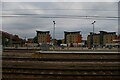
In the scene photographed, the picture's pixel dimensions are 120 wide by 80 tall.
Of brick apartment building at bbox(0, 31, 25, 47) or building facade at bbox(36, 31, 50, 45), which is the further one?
building facade at bbox(36, 31, 50, 45)

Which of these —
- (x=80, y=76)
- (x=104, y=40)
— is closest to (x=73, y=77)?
(x=80, y=76)

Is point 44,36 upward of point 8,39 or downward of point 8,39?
upward

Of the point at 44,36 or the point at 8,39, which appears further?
the point at 44,36

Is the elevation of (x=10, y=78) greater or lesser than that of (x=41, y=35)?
lesser

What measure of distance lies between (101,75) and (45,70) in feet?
9.12

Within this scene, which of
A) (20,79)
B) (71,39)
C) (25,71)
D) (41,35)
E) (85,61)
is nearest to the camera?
(20,79)

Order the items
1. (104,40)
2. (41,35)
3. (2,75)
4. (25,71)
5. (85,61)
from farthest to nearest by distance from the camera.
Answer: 1. (104,40)
2. (41,35)
3. (85,61)
4. (25,71)
5. (2,75)

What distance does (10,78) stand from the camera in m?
8.31

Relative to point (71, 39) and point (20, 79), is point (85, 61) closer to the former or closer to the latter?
point (20, 79)

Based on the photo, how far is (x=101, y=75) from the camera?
8727mm

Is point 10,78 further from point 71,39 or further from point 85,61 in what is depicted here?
point 71,39

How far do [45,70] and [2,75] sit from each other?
6.89 feet

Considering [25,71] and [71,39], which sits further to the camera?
[71,39]

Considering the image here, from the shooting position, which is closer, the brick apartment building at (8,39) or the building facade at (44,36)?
the brick apartment building at (8,39)
